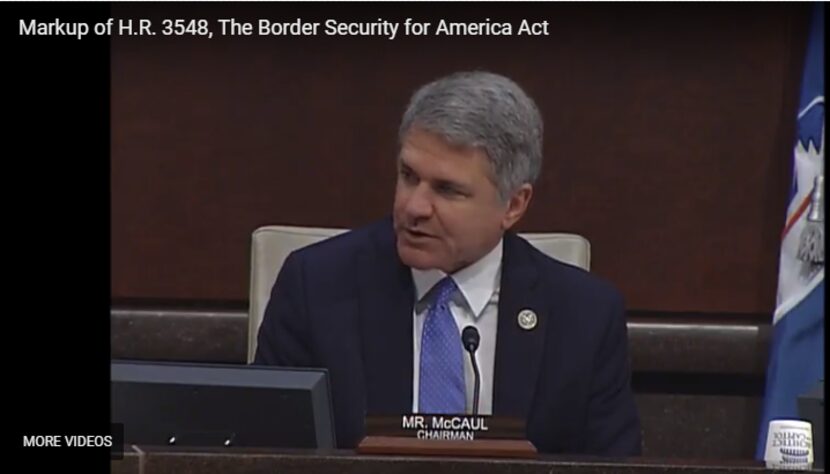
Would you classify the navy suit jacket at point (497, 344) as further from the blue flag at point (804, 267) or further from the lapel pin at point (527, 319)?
the blue flag at point (804, 267)

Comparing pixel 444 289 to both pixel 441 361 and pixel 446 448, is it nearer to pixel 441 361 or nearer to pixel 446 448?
pixel 441 361

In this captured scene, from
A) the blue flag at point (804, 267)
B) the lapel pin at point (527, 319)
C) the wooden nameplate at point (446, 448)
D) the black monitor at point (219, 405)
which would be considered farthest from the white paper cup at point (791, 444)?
the blue flag at point (804, 267)

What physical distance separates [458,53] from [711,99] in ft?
1.69

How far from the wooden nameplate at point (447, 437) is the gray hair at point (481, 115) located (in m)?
0.68

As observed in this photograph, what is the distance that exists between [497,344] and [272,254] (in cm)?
42

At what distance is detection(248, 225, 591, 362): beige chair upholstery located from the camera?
2957 mm

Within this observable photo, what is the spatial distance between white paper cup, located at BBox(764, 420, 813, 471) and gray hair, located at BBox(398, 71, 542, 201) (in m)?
0.69

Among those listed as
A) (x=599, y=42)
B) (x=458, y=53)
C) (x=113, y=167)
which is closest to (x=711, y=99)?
(x=599, y=42)

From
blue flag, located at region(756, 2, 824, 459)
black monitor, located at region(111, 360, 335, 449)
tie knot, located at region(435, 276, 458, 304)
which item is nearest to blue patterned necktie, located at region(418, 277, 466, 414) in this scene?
tie knot, located at region(435, 276, 458, 304)

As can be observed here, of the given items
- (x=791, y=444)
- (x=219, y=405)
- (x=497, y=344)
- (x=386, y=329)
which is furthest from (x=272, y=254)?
(x=791, y=444)

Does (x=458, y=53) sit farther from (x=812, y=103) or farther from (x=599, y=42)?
(x=812, y=103)

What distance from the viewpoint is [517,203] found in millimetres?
2816

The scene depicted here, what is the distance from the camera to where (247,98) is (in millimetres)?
3670

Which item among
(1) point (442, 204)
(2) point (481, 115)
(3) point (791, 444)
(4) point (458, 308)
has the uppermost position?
A: (2) point (481, 115)
